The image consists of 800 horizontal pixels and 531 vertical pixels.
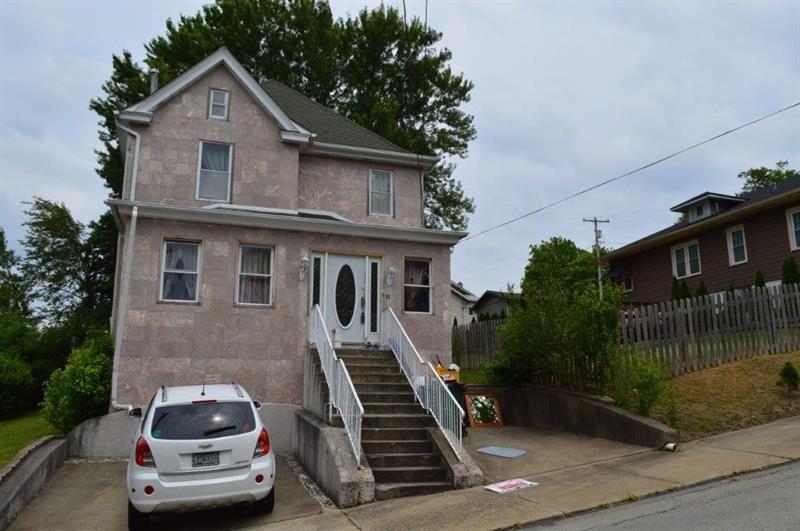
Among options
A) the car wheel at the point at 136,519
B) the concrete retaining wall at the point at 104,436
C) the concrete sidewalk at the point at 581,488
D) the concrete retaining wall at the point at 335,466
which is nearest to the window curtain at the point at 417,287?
the concrete retaining wall at the point at 335,466

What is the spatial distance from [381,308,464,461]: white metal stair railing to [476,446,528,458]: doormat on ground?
1.35 m

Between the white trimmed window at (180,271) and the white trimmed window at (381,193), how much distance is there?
504 centimetres

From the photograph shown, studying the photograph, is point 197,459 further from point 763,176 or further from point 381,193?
point 763,176

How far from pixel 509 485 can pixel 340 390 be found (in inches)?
118

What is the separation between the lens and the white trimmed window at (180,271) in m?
11.7

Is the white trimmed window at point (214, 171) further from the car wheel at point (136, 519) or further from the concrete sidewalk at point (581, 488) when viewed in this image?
the concrete sidewalk at point (581, 488)

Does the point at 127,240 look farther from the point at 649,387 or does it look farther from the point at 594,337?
the point at 649,387

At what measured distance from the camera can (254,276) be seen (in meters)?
12.4

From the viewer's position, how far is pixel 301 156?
14883 millimetres

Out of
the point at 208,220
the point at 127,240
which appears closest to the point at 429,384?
the point at 208,220

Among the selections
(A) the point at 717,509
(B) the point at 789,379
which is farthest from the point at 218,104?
(B) the point at 789,379

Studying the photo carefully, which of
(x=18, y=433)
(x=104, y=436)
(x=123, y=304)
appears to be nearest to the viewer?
(x=104, y=436)

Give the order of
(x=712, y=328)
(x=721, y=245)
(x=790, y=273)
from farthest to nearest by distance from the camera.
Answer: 1. (x=721, y=245)
2. (x=790, y=273)
3. (x=712, y=328)

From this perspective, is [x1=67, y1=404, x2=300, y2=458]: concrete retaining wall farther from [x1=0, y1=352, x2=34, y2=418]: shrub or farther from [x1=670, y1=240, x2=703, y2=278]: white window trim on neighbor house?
[x1=670, y1=240, x2=703, y2=278]: white window trim on neighbor house
